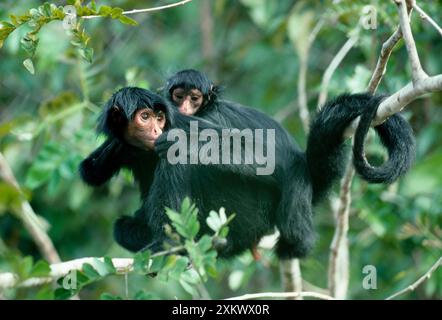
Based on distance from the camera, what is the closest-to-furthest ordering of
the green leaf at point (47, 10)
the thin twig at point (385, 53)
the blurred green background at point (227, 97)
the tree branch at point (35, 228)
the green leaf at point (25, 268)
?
the green leaf at point (25, 268) → the green leaf at point (47, 10) → the thin twig at point (385, 53) → the tree branch at point (35, 228) → the blurred green background at point (227, 97)

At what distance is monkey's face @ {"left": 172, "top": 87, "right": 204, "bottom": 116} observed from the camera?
616 centimetres

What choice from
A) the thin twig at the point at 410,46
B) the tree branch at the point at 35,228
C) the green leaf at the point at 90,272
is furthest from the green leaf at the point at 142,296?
the tree branch at the point at 35,228

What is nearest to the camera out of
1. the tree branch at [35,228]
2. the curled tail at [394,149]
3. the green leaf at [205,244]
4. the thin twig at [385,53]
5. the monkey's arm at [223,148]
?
the green leaf at [205,244]

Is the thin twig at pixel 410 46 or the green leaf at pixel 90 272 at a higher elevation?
the thin twig at pixel 410 46

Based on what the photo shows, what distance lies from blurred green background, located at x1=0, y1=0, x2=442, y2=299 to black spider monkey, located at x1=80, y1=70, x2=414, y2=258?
37 cm

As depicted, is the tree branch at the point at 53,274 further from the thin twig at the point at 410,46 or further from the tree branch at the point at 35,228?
the tree branch at the point at 35,228

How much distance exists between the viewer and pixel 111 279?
9.82m

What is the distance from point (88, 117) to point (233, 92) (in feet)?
14.7

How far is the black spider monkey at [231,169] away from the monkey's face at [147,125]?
0.05 meters

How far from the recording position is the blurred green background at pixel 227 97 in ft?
23.0

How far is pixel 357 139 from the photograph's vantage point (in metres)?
4.61

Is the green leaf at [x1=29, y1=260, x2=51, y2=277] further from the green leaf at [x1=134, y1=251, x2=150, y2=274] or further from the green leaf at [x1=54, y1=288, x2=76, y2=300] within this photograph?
the green leaf at [x1=134, y1=251, x2=150, y2=274]

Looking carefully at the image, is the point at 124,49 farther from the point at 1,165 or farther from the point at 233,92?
the point at 1,165
